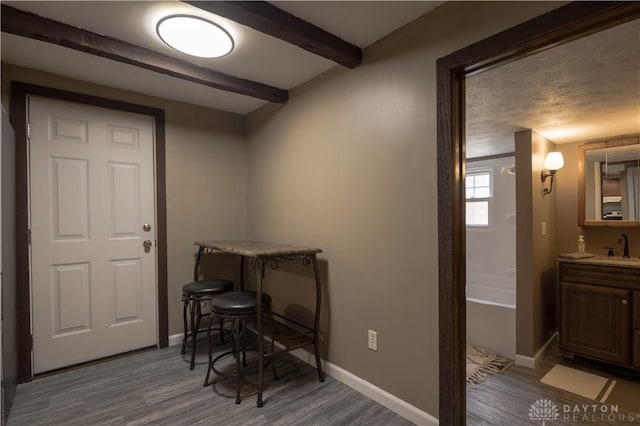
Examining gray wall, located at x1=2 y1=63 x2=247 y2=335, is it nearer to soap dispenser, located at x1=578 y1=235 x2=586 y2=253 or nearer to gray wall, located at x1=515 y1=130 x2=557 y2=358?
gray wall, located at x1=515 y1=130 x2=557 y2=358

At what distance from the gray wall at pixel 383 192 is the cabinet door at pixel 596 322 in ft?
5.88

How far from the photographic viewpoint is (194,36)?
175cm

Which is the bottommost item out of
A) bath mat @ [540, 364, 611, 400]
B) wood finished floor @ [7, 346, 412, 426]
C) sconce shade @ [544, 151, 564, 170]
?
bath mat @ [540, 364, 611, 400]

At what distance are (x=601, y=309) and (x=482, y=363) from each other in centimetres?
102

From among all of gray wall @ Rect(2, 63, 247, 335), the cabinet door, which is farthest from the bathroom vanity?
gray wall @ Rect(2, 63, 247, 335)

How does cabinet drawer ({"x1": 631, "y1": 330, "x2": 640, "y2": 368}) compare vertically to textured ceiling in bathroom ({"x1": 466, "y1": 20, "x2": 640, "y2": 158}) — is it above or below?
below

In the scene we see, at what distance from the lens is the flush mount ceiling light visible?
1.65 meters

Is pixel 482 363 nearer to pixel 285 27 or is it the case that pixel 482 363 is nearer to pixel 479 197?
pixel 479 197

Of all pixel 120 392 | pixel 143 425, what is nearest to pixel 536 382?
pixel 143 425

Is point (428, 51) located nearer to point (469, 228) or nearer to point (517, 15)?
point (517, 15)

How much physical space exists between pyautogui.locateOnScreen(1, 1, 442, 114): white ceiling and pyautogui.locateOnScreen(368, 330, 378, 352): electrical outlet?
1801mm

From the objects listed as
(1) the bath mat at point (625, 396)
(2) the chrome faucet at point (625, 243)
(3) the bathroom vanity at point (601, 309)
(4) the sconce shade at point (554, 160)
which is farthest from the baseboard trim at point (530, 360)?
(4) the sconce shade at point (554, 160)

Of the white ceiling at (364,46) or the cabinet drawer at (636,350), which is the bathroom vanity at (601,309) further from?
the white ceiling at (364,46)

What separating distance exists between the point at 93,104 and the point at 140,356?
6.79 ft
